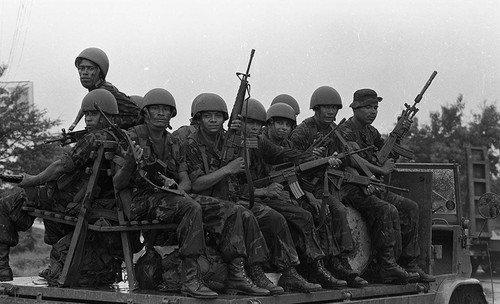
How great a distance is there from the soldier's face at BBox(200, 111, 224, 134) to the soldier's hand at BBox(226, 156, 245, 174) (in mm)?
403

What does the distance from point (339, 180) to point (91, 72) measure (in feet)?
8.40

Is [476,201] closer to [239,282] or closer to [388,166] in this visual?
[388,166]

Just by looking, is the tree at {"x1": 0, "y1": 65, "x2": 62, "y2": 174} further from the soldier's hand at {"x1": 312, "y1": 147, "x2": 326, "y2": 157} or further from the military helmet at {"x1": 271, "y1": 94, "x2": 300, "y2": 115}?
the soldier's hand at {"x1": 312, "y1": 147, "x2": 326, "y2": 157}

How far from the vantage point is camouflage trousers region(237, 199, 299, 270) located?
7.90m

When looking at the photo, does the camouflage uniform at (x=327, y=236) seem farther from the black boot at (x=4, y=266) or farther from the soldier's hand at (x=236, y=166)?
the black boot at (x=4, y=266)

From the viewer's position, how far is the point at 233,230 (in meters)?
7.46

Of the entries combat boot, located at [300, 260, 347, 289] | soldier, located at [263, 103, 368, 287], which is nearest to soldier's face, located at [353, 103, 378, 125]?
soldier, located at [263, 103, 368, 287]

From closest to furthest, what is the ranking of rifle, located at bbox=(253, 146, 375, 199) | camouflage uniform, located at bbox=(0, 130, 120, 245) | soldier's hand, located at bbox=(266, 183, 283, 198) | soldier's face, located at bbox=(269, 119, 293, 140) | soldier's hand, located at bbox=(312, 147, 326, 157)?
1. camouflage uniform, located at bbox=(0, 130, 120, 245)
2. soldier's hand, located at bbox=(266, 183, 283, 198)
3. rifle, located at bbox=(253, 146, 375, 199)
4. soldier's hand, located at bbox=(312, 147, 326, 157)
5. soldier's face, located at bbox=(269, 119, 293, 140)

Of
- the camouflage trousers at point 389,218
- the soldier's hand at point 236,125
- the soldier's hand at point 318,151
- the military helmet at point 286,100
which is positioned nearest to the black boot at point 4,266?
the soldier's hand at point 236,125

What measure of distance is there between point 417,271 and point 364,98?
1861 mm

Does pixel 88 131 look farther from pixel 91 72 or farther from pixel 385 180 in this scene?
pixel 385 180

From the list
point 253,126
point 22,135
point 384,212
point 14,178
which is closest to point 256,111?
point 253,126

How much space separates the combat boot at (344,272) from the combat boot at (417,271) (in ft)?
3.14

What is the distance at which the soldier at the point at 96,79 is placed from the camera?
8.73 metres
